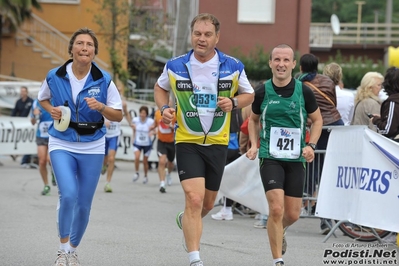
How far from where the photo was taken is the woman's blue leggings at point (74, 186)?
25.6 feet

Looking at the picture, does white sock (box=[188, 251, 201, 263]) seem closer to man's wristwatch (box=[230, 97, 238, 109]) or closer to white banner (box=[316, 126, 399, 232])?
man's wristwatch (box=[230, 97, 238, 109])

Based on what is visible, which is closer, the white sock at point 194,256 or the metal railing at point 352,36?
the white sock at point 194,256

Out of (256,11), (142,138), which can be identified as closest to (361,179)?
(142,138)

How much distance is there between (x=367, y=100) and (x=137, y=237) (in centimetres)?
392

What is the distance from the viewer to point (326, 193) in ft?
34.7

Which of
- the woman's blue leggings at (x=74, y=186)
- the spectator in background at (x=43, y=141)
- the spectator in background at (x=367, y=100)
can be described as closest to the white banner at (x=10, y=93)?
the spectator in background at (x=43, y=141)

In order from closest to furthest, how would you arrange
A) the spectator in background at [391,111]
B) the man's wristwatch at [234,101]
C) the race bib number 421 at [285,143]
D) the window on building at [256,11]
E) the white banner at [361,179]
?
the man's wristwatch at [234,101] < the race bib number 421 at [285,143] < the white banner at [361,179] < the spectator in background at [391,111] < the window on building at [256,11]

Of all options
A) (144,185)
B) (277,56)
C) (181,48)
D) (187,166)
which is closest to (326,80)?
(277,56)

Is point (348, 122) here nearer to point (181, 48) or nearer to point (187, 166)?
point (187, 166)

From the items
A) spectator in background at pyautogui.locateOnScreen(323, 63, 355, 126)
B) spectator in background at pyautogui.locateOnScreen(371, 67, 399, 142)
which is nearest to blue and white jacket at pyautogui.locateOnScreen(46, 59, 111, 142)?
spectator in background at pyautogui.locateOnScreen(371, 67, 399, 142)

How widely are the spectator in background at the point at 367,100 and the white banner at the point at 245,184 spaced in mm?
1546

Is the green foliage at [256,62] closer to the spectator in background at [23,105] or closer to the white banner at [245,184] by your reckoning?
Answer: the spectator in background at [23,105]

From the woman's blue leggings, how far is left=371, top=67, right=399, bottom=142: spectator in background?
3861mm

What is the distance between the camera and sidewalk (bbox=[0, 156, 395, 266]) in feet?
29.1
